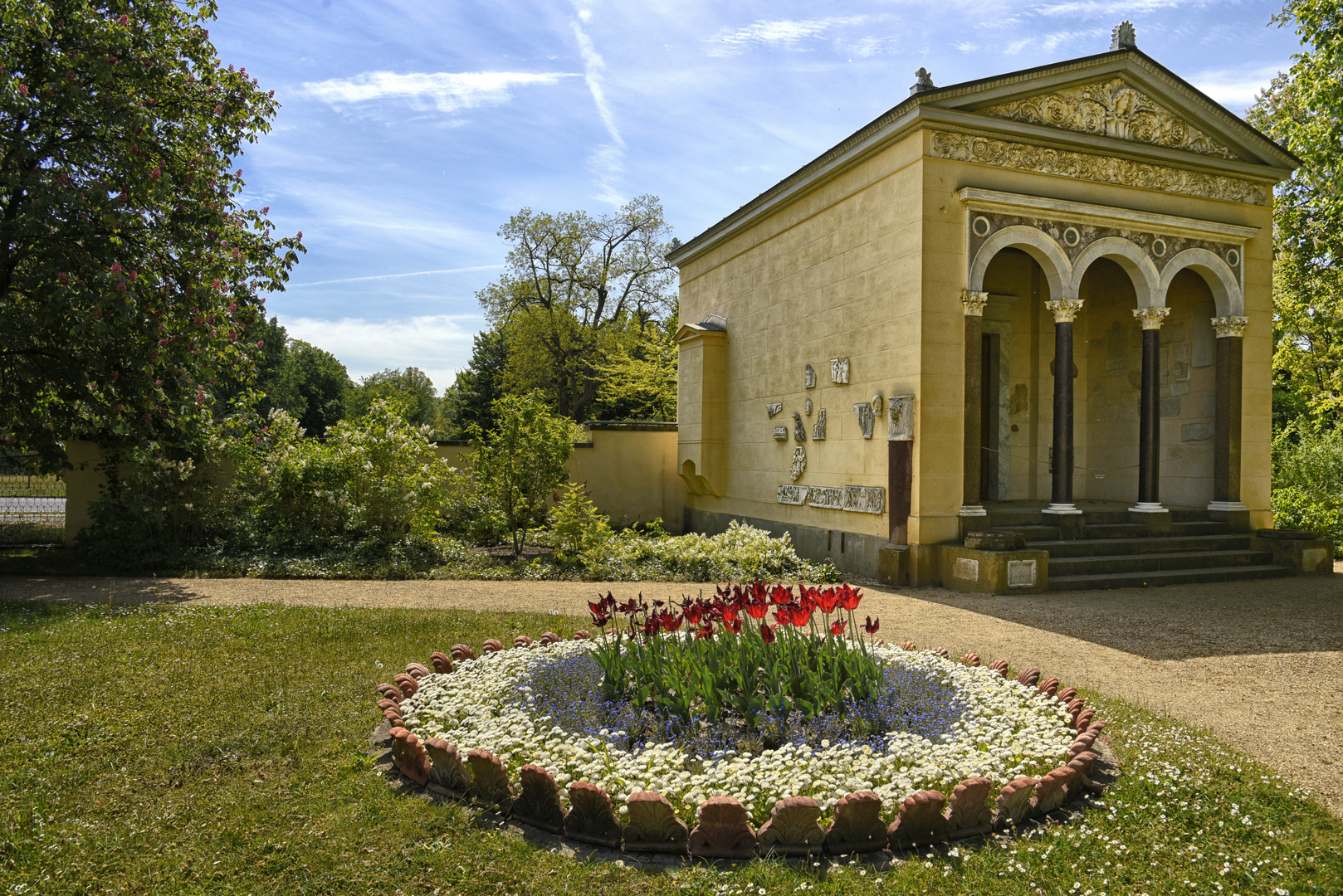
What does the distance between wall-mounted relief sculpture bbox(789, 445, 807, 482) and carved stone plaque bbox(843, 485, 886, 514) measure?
124 cm

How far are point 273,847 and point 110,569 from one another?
8.68 metres

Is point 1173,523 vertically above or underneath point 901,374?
underneath

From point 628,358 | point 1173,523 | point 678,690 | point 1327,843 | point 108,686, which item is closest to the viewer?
point 1327,843

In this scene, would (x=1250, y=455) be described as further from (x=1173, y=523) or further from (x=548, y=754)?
(x=548, y=754)

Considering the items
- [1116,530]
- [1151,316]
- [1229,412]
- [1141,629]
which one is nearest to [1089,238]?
[1151,316]

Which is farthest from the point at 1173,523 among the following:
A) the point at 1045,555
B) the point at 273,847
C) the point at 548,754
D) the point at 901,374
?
the point at 273,847

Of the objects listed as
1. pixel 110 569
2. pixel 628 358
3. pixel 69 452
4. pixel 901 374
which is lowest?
pixel 110 569

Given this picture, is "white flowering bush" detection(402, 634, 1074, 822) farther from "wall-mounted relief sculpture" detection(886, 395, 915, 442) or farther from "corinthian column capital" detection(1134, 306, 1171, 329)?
"corinthian column capital" detection(1134, 306, 1171, 329)

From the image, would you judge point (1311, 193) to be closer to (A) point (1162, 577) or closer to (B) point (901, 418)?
(A) point (1162, 577)

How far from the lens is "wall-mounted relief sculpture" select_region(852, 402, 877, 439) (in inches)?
404

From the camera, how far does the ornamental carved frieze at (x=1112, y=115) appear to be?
10102 millimetres

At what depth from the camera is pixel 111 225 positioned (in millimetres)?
9031

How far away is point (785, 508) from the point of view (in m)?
12.5

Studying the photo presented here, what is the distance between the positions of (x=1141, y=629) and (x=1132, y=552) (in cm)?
336
